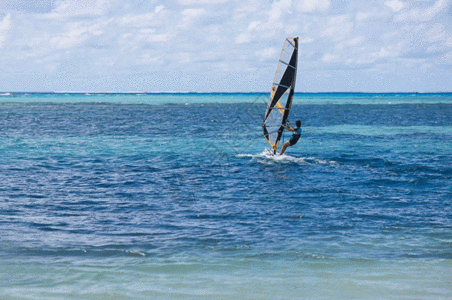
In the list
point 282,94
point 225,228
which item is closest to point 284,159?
point 282,94

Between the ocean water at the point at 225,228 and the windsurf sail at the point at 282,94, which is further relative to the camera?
the windsurf sail at the point at 282,94

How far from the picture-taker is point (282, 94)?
1190 inches

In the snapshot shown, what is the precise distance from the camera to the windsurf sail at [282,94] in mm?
28906

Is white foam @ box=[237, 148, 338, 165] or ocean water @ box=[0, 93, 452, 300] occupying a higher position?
white foam @ box=[237, 148, 338, 165]

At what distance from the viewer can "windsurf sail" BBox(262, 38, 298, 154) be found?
2891 cm

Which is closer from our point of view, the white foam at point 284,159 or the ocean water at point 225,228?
A: the ocean water at point 225,228

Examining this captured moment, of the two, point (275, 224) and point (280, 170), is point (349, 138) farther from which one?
point (275, 224)

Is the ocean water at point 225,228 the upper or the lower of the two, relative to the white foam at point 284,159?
lower

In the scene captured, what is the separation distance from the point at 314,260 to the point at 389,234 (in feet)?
12.6

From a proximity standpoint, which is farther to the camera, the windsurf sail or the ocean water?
the windsurf sail

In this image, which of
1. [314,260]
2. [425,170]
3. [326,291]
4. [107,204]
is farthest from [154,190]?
[425,170]

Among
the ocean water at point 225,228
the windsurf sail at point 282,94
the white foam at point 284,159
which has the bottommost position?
the ocean water at point 225,228

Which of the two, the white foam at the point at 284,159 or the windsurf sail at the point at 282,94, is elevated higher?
the windsurf sail at the point at 282,94

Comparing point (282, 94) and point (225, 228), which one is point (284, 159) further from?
point (225, 228)
